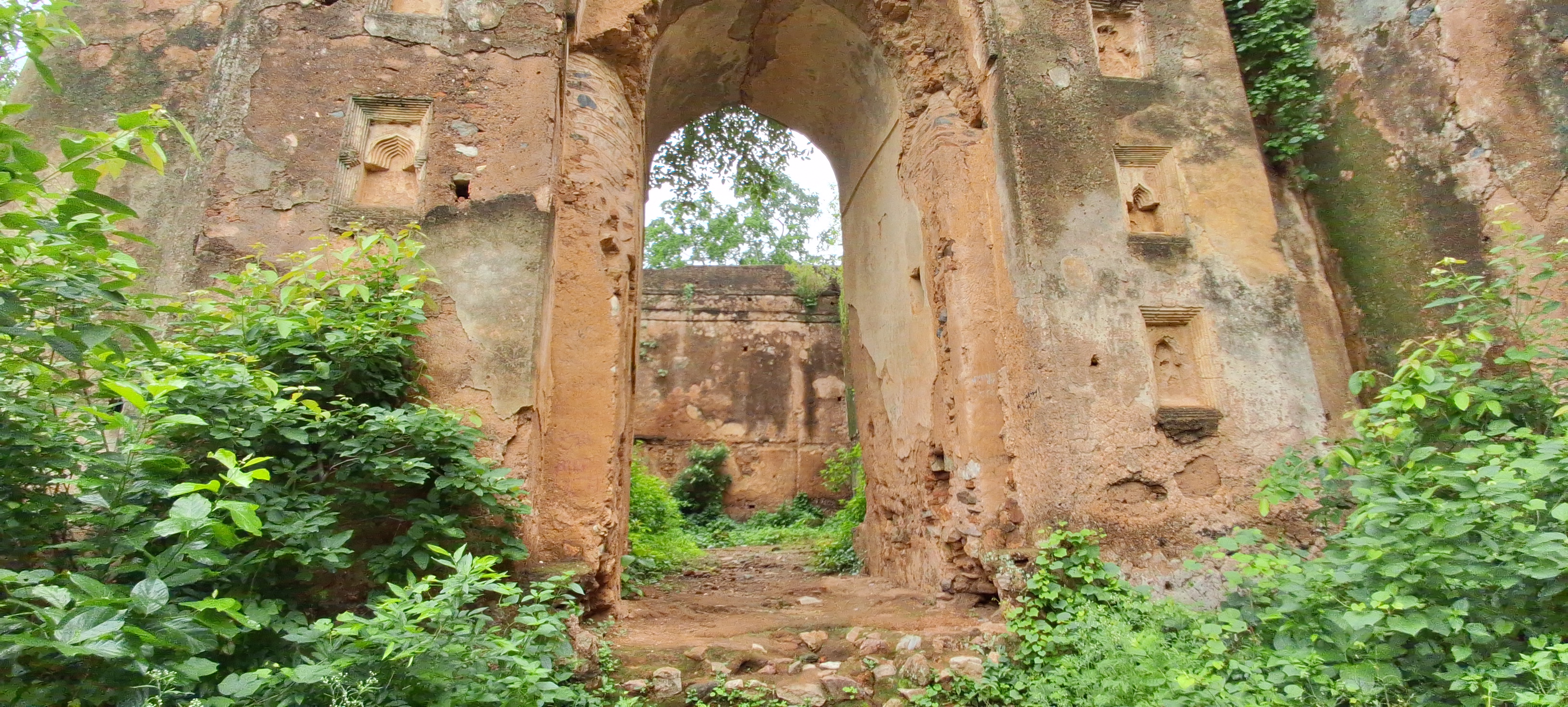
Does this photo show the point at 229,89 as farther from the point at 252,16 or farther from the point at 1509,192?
the point at 1509,192

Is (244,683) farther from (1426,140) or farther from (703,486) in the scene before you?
(703,486)

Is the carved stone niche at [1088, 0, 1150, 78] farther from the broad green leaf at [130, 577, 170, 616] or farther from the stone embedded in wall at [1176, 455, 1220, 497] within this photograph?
the broad green leaf at [130, 577, 170, 616]

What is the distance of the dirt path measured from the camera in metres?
3.70

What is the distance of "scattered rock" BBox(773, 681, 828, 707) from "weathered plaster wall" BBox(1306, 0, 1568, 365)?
3.88 meters

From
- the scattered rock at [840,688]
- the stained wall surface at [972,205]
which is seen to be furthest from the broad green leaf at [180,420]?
the scattered rock at [840,688]

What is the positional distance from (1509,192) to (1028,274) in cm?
269

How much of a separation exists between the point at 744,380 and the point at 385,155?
8.04 metres

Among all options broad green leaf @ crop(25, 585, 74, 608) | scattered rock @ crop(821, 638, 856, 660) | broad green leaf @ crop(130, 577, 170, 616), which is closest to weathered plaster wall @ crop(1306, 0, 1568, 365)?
scattered rock @ crop(821, 638, 856, 660)

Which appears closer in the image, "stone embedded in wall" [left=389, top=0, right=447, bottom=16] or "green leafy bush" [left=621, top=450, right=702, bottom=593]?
"stone embedded in wall" [left=389, top=0, right=447, bottom=16]

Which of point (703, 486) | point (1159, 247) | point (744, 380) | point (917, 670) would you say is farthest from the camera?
point (744, 380)

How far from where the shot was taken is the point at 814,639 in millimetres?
4098

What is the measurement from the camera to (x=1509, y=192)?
14.9ft

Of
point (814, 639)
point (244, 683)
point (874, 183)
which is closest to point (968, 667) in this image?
point (814, 639)

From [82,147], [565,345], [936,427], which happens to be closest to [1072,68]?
[936,427]
